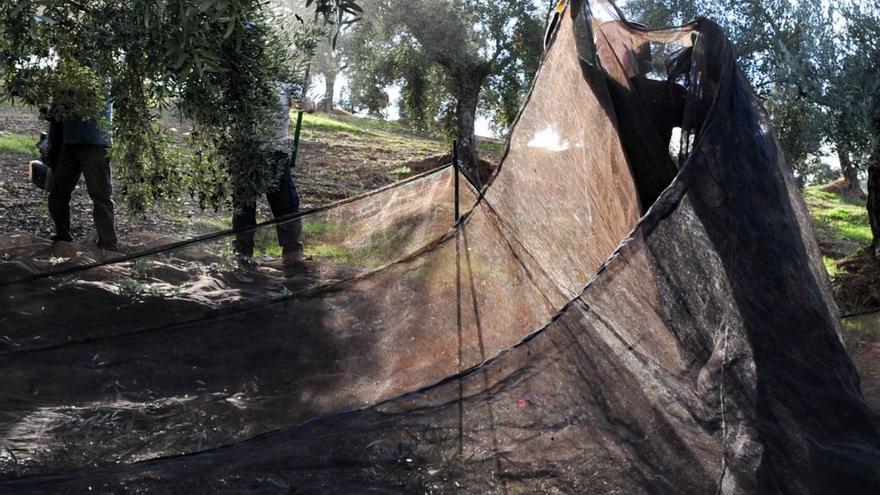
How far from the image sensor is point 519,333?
5703 mm

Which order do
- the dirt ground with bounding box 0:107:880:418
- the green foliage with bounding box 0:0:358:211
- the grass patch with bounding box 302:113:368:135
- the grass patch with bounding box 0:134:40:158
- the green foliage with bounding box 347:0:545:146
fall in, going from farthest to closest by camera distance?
the grass patch with bounding box 302:113:368:135 < the green foliage with bounding box 347:0:545:146 < the grass patch with bounding box 0:134:40:158 < the dirt ground with bounding box 0:107:880:418 < the green foliage with bounding box 0:0:358:211

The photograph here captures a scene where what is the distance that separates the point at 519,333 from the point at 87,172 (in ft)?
15.5

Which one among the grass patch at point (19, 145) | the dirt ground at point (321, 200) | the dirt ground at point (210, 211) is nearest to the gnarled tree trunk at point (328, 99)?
the dirt ground at point (210, 211)

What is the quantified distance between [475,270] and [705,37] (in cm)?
231

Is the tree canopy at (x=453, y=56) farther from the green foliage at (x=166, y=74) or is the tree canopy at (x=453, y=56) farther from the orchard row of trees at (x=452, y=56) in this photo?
the green foliage at (x=166, y=74)

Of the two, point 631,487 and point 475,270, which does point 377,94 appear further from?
point 631,487

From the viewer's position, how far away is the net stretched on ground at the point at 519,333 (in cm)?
353

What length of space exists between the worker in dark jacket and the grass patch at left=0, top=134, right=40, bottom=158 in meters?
6.10

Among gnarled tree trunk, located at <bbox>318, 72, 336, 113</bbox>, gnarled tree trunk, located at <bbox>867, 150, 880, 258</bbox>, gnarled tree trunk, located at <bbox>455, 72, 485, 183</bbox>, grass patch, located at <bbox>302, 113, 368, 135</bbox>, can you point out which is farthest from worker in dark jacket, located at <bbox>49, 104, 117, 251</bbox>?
gnarled tree trunk, located at <bbox>318, 72, 336, 113</bbox>

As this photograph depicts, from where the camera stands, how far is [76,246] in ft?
26.3

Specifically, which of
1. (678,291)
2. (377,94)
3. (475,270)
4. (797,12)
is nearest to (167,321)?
(475,270)

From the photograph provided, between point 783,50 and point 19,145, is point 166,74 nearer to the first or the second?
point 783,50

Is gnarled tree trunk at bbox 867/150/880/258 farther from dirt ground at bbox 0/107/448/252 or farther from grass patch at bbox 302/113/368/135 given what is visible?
grass patch at bbox 302/113/368/135

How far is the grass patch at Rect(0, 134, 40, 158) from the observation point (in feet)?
47.2
